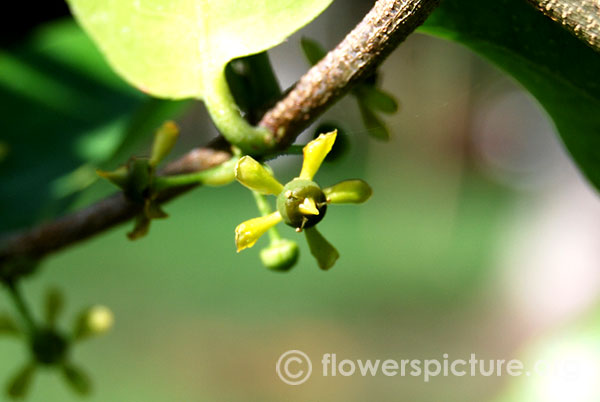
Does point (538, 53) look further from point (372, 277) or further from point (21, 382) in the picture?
point (372, 277)

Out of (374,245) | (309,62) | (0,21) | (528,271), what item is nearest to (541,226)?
(528,271)

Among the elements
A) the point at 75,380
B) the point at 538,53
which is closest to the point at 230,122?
the point at 538,53

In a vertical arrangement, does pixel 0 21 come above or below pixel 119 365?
below

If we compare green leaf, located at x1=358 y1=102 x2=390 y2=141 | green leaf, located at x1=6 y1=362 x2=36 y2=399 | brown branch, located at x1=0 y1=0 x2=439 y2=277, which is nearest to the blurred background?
green leaf, located at x1=6 y1=362 x2=36 y2=399

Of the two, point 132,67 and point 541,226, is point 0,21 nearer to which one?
point 132,67

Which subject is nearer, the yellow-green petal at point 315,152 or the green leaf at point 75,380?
the yellow-green petal at point 315,152

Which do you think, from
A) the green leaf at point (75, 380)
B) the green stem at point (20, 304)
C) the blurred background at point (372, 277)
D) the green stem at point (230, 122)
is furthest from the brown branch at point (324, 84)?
the blurred background at point (372, 277)

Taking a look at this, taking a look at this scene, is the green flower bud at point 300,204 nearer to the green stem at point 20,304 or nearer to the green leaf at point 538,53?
the green leaf at point 538,53
